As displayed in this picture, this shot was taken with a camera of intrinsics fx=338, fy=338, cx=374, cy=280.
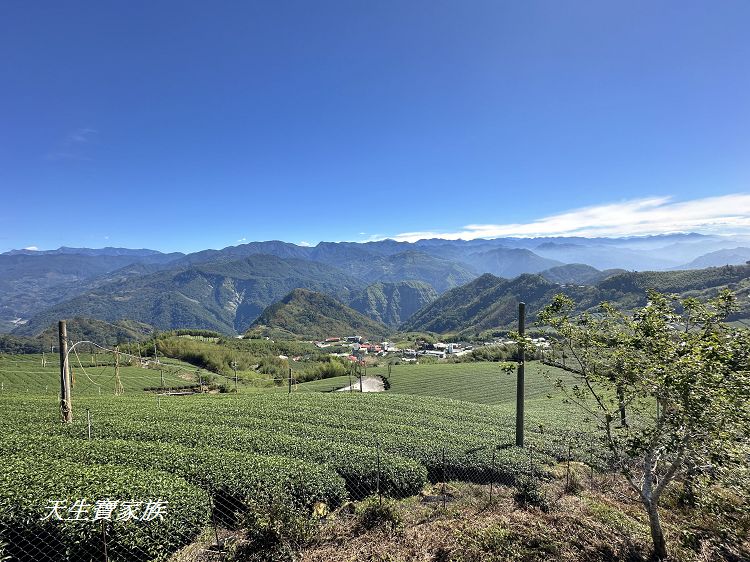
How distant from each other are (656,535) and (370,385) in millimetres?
68521

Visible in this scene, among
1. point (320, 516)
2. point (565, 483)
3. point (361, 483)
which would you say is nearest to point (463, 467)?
point (565, 483)

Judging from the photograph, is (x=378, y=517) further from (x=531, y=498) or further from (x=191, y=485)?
(x=191, y=485)

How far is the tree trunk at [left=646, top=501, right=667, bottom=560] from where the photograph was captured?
26.5 feet

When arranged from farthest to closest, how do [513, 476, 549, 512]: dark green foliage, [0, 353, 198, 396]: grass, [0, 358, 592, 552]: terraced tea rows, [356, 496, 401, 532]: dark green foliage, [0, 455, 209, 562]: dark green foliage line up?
[0, 353, 198, 396]: grass → [0, 358, 592, 552]: terraced tea rows → [513, 476, 549, 512]: dark green foliage → [356, 496, 401, 532]: dark green foliage → [0, 455, 209, 562]: dark green foliage

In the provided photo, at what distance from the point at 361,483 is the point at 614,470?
39.7 feet

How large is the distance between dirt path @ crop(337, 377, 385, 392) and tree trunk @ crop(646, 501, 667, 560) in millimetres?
62875

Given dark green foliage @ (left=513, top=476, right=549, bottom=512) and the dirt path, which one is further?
the dirt path

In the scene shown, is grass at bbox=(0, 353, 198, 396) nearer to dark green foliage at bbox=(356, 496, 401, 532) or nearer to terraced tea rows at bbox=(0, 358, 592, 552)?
terraced tea rows at bbox=(0, 358, 592, 552)

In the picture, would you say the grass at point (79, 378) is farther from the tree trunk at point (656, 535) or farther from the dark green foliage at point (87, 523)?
the tree trunk at point (656, 535)

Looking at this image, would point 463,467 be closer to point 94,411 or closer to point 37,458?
point 37,458

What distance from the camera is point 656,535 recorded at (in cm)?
820

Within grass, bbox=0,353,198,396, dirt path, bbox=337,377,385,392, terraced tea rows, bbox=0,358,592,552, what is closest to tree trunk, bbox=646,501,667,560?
terraced tea rows, bbox=0,358,592,552

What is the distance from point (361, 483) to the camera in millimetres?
13984

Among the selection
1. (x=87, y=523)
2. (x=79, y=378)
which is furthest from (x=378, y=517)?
(x=79, y=378)
